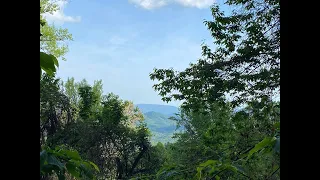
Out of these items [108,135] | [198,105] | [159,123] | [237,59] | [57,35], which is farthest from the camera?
[108,135]

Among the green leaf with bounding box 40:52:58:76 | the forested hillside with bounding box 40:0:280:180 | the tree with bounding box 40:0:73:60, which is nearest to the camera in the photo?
the green leaf with bounding box 40:52:58:76

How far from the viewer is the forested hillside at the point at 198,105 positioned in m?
2.24

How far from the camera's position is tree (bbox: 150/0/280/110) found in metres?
2.31

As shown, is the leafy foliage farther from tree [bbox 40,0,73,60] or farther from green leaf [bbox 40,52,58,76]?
tree [bbox 40,0,73,60]

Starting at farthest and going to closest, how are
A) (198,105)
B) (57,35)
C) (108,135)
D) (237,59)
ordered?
(108,135), (57,35), (198,105), (237,59)

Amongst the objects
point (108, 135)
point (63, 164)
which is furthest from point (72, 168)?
point (108, 135)

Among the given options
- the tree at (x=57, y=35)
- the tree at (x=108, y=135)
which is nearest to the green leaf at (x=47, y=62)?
the tree at (x=57, y=35)

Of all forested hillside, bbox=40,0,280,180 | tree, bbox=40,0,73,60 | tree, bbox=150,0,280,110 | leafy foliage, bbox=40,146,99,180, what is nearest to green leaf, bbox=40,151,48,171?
leafy foliage, bbox=40,146,99,180

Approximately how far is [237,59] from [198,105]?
1.49 ft

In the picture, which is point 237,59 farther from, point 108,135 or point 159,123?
point 108,135

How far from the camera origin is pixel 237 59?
8.30 feet

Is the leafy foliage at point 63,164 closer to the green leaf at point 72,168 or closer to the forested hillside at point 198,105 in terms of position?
the green leaf at point 72,168
